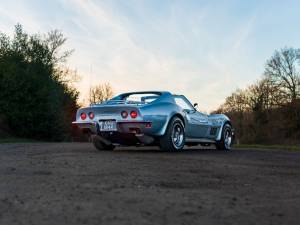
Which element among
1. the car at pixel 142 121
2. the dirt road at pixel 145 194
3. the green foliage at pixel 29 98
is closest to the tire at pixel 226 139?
the car at pixel 142 121

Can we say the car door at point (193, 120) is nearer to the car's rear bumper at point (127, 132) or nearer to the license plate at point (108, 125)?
the car's rear bumper at point (127, 132)

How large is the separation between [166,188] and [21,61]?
4062 centimetres

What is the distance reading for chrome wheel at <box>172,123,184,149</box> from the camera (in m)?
10.2

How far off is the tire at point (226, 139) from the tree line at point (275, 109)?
132ft

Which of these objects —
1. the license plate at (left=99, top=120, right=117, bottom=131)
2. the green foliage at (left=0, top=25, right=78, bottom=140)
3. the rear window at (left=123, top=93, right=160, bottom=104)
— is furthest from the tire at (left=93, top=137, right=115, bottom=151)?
the green foliage at (left=0, top=25, right=78, bottom=140)

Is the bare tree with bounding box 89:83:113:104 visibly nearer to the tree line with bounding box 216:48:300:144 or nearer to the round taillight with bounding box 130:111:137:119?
the tree line with bounding box 216:48:300:144

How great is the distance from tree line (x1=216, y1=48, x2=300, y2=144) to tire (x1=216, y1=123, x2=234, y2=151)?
132ft

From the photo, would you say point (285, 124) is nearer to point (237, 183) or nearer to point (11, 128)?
point (11, 128)

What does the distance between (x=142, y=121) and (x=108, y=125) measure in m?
0.72

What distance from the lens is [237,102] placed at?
6394 centimetres

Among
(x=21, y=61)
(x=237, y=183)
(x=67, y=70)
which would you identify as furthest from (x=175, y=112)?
(x=67, y=70)

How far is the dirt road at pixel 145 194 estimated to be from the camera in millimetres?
3354

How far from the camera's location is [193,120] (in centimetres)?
1097

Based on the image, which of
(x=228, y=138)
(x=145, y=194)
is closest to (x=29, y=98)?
(x=228, y=138)
